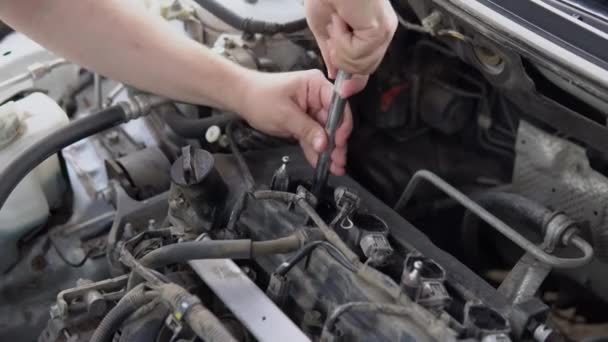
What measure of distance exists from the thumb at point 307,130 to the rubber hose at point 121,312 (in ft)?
1.09

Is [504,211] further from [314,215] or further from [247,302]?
[247,302]

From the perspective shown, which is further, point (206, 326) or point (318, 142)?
point (318, 142)

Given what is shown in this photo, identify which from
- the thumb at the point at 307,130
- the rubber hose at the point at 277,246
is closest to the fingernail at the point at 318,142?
the thumb at the point at 307,130

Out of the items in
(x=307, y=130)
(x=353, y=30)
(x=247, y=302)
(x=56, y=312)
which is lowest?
(x=56, y=312)

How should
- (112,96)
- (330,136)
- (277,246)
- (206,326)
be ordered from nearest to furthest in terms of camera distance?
(206,326) → (277,246) → (330,136) → (112,96)

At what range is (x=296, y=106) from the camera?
1.08m

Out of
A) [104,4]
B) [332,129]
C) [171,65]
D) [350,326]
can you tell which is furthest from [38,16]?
[350,326]

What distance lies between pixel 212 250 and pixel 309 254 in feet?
0.44

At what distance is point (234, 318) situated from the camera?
36.4 inches

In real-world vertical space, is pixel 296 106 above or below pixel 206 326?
above

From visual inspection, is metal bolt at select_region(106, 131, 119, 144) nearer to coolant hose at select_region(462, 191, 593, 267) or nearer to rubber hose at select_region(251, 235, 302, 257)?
rubber hose at select_region(251, 235, 302, 257)

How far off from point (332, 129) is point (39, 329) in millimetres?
570

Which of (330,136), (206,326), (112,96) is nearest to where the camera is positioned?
(206,326)

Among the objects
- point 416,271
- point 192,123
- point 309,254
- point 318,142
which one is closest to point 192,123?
point 192,123
